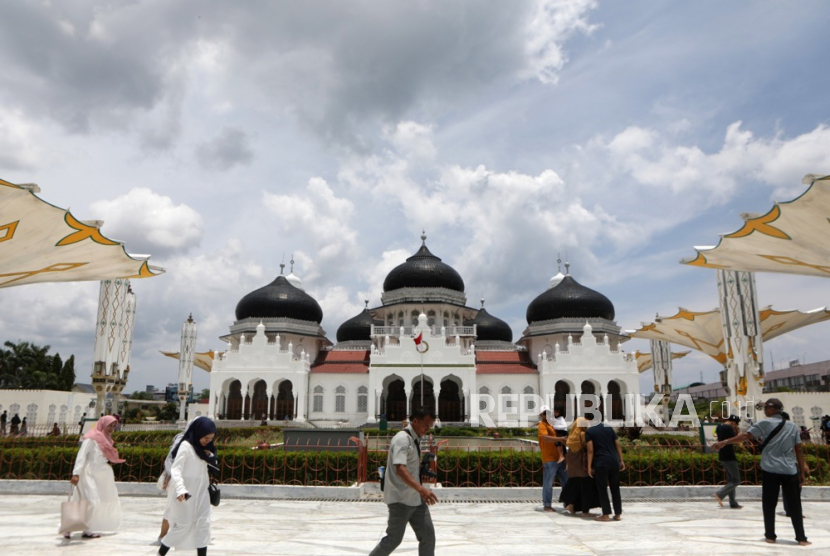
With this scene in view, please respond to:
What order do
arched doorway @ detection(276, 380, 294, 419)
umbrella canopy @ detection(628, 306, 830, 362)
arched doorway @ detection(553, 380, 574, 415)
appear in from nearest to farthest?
1. umbrella canopy @ detection(628, 306, 830, 362)
2. arched doorway @ detection(553, 380, 574, 415)
3. arched doorway @ detection(276, 380, 294, 419)

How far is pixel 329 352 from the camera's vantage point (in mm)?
39688

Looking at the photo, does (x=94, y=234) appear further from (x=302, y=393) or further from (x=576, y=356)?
(x=576, y=356)

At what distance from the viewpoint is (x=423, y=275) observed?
133 ft

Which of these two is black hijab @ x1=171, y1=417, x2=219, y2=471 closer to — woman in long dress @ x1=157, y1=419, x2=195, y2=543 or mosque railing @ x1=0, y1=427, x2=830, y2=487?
woman in long dress @ x1=157, y1=419, x2=195, y2=543

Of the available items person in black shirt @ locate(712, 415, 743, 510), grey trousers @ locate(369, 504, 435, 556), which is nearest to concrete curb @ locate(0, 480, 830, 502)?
person in black shirt @ locate(712, 415, 743, 510)

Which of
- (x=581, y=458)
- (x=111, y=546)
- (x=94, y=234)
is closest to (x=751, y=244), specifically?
(x=581, y=458)

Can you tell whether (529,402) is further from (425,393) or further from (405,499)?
(405,499)

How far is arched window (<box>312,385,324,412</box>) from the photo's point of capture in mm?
35719

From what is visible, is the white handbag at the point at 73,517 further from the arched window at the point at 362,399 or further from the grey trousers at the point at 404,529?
the arched window at the point at 362,399

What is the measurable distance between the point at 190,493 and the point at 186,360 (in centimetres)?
3196

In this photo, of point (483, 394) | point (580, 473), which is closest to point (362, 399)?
point (483, 394)

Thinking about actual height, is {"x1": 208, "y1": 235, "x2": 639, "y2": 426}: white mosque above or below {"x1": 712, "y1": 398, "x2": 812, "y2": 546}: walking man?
above

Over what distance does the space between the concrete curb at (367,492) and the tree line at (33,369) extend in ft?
131

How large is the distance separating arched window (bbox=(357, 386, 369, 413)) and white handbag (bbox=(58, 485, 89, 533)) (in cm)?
2936
